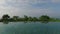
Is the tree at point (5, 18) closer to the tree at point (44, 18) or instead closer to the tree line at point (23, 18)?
the tree line at point (23, 18)

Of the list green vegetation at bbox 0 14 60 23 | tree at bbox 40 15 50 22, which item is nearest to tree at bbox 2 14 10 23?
Answer: green vegetation at bbox 0 14 60 23

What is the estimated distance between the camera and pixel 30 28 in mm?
2111

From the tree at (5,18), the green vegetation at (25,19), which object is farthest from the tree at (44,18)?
the tree at (5,18)

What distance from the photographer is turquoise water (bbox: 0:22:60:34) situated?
2.09 meters

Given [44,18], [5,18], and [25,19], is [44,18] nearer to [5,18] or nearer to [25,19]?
[25,19]

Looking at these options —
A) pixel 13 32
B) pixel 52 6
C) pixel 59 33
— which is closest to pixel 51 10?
pixel 52 6

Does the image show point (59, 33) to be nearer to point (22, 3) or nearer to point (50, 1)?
point (50, 1)

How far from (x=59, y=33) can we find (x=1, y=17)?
0.97 metres

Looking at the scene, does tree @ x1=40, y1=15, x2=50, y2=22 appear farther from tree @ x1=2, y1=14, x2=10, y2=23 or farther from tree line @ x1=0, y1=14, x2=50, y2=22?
tree @ x1=2, y1=14, x2=10, y2=23

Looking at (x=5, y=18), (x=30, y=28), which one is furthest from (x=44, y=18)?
(x=5, y=18)

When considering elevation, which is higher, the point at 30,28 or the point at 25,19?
the point at 25,19

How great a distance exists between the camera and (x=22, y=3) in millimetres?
2121

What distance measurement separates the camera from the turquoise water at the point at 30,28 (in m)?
2.09

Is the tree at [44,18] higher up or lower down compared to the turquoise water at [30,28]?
higher up
